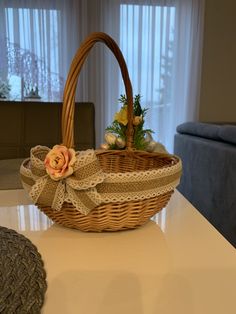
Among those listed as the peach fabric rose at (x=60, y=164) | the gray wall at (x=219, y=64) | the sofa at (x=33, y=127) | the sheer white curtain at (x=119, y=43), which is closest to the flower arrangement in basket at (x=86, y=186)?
the peach fabric rose at (x=60, y=164)

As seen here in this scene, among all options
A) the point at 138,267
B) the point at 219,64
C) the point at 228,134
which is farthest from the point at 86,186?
the point at 219,64

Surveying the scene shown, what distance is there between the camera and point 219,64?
3143 mm

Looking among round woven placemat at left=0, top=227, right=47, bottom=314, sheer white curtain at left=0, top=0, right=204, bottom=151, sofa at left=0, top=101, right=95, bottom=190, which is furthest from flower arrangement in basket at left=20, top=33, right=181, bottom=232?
sheer white curtain at left=0, top=0, right=204, bottom=151

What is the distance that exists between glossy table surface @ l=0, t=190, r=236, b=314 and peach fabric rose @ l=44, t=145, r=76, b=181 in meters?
0.12

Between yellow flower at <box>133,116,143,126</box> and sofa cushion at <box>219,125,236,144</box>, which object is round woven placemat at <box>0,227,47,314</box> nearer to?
yellow flower at <box>133,116,143,126</box>

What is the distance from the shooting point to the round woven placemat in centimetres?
27

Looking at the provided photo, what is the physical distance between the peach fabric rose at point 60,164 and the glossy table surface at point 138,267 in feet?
0.40

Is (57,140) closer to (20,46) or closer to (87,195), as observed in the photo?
(87,195)

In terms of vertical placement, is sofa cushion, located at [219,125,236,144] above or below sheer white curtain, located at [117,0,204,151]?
below

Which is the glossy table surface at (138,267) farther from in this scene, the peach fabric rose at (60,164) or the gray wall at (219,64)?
the gray wall at (219,64)

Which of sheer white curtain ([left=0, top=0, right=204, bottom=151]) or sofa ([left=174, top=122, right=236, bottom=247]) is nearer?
sofa ([left=174, top=122, right=236, bottom=247])

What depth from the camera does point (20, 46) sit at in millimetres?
2748

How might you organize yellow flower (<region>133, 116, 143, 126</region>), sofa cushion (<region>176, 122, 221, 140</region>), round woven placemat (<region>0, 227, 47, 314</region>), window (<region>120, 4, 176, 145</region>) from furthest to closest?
window (<region>120, 4, 176, 145</region>) < sofa cushion (<region>176, 122, 221, 140</region>) < yellow flower (<region>133, 116, 143, 126</region>) < round woven placemat (<region>0, 227, 47, 314</region>)

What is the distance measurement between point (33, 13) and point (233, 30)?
2.13m
